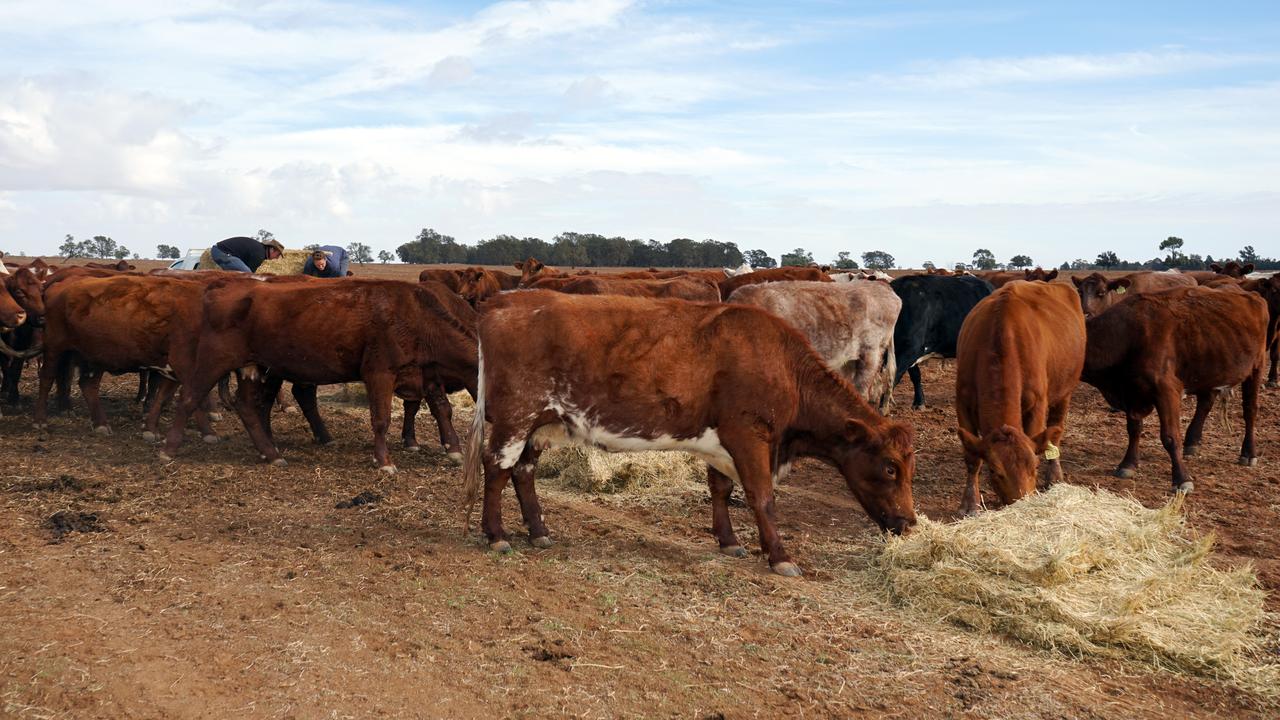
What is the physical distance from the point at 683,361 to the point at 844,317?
588 centimetres

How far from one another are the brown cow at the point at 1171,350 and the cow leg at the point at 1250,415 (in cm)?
1

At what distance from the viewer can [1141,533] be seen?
672 centimetres

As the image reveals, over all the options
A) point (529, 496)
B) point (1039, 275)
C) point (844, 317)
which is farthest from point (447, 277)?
point (1039, 275)

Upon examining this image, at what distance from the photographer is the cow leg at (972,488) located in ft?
25.7

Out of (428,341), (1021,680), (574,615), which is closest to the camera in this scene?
(1021,680)

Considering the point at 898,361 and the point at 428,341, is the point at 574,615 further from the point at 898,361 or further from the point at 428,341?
the point at 898,361

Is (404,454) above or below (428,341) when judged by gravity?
below

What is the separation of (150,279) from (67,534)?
5.20m

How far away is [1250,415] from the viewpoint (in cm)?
1073

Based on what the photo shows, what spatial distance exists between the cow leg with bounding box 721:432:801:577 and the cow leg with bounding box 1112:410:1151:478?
16.5ft

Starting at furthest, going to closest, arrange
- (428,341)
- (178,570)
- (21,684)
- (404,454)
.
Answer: (404,454), (428,341), (178,570), (21,684)

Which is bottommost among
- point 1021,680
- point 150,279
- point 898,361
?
point 1021,680

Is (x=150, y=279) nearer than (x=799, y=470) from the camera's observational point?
No

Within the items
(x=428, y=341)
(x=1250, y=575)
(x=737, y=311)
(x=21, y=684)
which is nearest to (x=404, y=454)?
(x=428, y=341)
